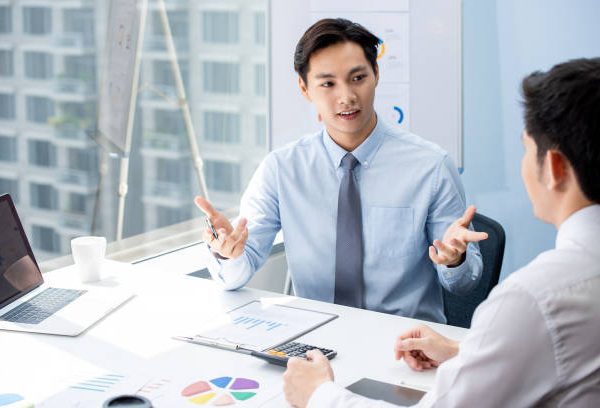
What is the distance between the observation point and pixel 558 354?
1170mm

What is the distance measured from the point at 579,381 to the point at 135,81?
274 cm

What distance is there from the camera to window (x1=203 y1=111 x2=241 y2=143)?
450cm

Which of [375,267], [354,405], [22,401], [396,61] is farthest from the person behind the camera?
[396,61]

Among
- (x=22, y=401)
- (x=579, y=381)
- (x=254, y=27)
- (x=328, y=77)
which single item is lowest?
(x=22, y=401)

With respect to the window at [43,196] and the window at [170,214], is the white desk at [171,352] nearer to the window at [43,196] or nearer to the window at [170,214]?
the window at [43,196]

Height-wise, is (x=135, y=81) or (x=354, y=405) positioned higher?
(x=135, y=81)

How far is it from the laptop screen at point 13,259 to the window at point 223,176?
2274 millimetres

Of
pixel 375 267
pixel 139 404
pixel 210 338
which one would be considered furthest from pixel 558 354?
pixel 375 267

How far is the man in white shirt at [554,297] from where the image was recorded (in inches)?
46.0

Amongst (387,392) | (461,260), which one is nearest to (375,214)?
(461,260)

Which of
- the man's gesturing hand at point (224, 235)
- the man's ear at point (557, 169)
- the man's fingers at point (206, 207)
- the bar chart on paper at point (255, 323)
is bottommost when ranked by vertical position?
the bar chart on paper at point (255, 323)

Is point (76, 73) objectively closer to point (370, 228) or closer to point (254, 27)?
point (254, 27)

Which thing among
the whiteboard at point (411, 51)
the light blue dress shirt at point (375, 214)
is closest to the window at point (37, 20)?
the whiteboard at point (411, 51)

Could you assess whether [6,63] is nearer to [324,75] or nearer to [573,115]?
[324,75]
